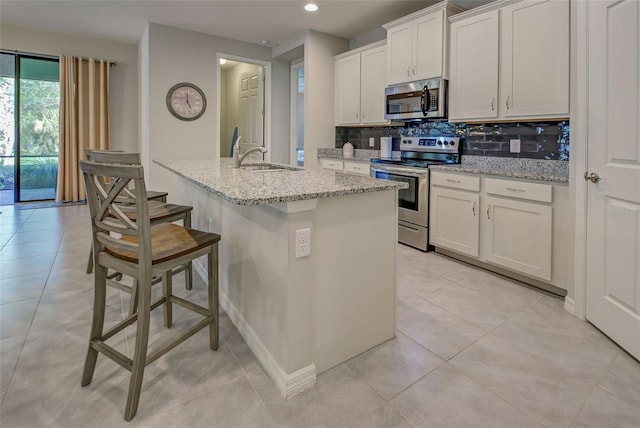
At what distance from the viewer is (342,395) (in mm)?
1621

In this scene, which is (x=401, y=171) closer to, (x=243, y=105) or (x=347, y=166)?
(x=347, y=166)

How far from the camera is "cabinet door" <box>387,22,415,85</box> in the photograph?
4.00 meters

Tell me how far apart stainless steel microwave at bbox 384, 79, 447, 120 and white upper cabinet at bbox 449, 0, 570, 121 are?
10 cm

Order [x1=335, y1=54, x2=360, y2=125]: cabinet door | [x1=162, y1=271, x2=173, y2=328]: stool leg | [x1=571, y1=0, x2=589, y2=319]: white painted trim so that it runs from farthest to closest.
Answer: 1. [x1=335, y1=54, x2=360, y2=125]: cabinet door
2. [x1=571, y1=0, x2=589, y2=319]: white painted trim
3. [x1=162, y1=271, x2=173, y2=328]: stool leg

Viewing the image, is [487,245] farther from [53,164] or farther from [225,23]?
[53,164]

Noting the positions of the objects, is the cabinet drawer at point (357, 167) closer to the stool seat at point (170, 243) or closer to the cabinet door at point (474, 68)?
the cabinet door at point (474, 68)

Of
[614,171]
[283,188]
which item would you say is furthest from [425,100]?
[283,188]

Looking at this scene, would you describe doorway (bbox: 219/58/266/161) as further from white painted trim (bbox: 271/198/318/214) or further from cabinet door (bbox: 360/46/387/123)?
white painted trim (bbox: 271/198/318/214)

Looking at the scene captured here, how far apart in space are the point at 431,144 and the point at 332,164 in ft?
4.64

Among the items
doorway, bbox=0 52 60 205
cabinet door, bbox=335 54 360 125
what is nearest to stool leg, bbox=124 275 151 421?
cabinet door, bbox=335 54 360 125

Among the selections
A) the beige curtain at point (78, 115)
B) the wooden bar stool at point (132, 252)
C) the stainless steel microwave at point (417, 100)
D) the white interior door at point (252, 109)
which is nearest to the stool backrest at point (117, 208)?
the wooden bar stool at point (132, 252)

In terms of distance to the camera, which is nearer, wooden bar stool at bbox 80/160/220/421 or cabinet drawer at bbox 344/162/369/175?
wooden bar stool at bbox 80/160/220/421

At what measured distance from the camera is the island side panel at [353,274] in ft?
5.65

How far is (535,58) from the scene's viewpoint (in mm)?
2922
